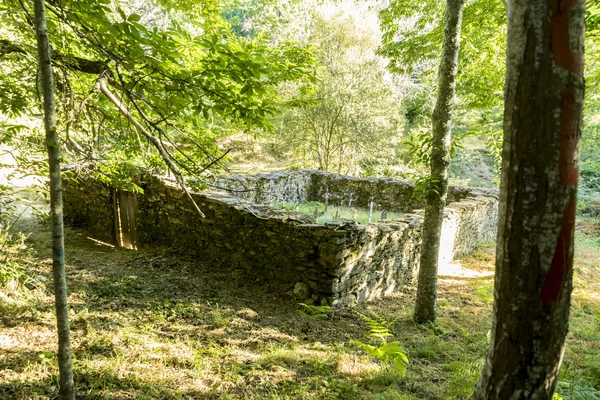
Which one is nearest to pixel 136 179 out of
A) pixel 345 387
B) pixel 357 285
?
pixel 357 285

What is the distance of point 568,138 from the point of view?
5.01 ft

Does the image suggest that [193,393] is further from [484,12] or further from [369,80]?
[369,80]

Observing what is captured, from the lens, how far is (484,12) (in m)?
6.75

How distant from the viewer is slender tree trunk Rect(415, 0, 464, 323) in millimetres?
4844

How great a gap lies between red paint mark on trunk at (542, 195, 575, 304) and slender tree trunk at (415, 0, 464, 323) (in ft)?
11.8

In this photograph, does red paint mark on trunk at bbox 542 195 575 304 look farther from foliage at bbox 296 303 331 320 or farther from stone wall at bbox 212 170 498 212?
stone wall at bbox 212 170 498 212

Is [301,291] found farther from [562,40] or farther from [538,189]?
[562,40]

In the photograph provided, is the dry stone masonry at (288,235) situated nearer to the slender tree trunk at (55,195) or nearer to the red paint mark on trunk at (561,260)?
the slender tree trunk at (55,195)

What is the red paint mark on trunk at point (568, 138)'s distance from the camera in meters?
1.52

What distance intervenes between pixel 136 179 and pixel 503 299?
827 centimetres

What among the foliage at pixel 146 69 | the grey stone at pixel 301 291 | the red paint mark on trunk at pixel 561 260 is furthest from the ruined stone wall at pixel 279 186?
the red paint mark on trunk at pixel 561 260

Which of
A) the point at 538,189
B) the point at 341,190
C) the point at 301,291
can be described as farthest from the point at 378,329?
the point at 341,190

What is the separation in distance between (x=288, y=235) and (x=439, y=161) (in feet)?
8.62

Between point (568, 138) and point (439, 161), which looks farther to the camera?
point (439, 161)
